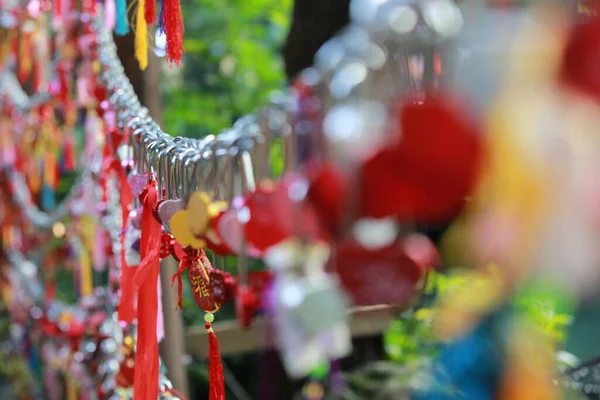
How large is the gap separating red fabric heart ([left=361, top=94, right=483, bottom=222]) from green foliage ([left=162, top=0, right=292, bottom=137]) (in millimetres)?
1486

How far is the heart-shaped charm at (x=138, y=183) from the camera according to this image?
578 mm

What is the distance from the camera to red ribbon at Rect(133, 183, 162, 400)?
0.54 meters

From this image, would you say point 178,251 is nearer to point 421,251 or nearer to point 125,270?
point 125,270

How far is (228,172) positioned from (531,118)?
22 centimetres

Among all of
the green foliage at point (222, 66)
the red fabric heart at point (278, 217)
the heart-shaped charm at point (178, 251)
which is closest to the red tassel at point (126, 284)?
the heart-shaped charm at point (178, 251)

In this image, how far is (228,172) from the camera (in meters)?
0.41

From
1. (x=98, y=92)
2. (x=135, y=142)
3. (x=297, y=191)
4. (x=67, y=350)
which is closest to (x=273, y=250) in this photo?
(x=297, y=191)

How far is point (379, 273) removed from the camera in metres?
0.24

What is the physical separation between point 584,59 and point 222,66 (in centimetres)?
168

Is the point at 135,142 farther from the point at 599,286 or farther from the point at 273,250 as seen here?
the point at 599,286

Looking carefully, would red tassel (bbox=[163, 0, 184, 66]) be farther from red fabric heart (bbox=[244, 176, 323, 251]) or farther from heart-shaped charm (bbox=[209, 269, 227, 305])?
red fabric heart (bbox=[244, 176, 323, 251])

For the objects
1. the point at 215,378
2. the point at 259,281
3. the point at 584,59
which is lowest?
the point at 215,378

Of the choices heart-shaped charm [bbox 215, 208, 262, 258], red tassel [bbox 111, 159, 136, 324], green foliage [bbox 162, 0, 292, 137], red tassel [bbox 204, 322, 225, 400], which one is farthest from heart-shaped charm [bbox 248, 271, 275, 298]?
green foliage [bbox 162, 0, 292, 137]

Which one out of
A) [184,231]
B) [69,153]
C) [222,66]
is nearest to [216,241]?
[184,231]
